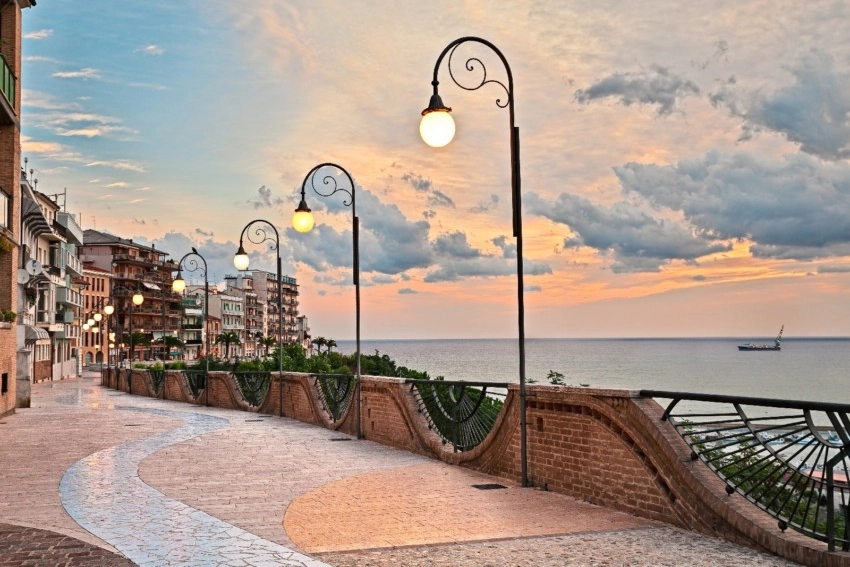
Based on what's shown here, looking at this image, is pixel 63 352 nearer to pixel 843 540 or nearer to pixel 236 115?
pixel 236 115

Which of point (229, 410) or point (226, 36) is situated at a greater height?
point (226, 36)

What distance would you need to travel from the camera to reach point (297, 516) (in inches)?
346

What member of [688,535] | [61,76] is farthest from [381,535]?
[61,76]

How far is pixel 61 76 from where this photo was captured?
3005cm

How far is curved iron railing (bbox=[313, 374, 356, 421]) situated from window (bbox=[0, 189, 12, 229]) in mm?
10840

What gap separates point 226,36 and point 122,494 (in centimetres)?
1586

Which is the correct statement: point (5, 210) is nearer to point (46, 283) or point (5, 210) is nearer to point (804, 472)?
point (804, 472)

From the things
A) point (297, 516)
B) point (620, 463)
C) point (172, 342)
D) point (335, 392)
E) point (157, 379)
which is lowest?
point (172, 342)

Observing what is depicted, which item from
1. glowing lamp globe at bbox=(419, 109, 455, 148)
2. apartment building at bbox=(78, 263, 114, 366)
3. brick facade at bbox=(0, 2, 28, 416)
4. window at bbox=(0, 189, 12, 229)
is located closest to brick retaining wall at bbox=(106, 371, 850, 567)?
glowing lamp globe at bbox=(419, 109, 455, 148)

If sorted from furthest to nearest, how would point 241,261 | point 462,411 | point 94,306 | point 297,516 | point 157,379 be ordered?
point 94,306, point 157,379, point 241,261, point 462,411, point 297,516

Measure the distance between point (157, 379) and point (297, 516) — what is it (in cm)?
3192

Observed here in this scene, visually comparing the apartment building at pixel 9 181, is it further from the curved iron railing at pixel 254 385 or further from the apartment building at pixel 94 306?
the apartment building at pixel 94 306

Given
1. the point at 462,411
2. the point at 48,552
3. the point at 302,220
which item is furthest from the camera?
the point at 302,220

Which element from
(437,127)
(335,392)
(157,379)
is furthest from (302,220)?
(157,379)
